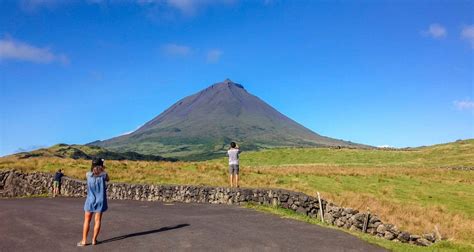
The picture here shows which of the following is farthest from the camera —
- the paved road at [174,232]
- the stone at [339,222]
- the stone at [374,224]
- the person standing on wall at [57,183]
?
the person standing on wall at [57,183]

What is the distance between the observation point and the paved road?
14148 millimetres

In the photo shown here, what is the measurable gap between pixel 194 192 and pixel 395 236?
1228 centimetres

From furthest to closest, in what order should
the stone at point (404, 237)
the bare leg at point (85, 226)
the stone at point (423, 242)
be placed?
the stone at point (404, 237) < the stone at point (423, 242) < the bare leg at point (85, 226)

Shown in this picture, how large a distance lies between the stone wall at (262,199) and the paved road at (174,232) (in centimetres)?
211

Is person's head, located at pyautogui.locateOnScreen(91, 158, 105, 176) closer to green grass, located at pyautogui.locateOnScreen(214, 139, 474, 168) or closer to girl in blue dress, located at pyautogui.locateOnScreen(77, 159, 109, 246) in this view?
girl in blue dress, located at pyautogui.locateOnScreen(77, 159, 109, 246)

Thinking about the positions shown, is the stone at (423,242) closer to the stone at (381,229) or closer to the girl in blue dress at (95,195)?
the stone at (381,229)

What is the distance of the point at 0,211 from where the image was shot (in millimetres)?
23078

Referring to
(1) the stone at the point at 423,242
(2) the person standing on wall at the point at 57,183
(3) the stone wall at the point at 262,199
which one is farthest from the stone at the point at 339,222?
(2) the person standing on wall at the point at 57,183

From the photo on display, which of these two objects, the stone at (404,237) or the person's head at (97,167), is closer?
the person's head at (97,167)

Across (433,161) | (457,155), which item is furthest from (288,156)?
(457,155)

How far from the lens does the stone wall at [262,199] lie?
62.5ft

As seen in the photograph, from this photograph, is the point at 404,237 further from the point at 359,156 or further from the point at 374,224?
the point at 359,156

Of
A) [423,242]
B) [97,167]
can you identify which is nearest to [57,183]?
[97,167]

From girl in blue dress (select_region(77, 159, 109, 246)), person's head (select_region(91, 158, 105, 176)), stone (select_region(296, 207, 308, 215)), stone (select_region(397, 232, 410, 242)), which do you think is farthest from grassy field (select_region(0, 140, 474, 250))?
person's head (select_region(91, 158, 105, 176))
